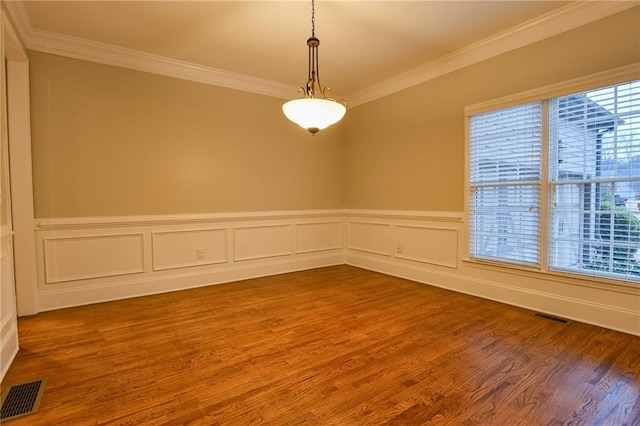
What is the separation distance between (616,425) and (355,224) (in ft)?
12.5

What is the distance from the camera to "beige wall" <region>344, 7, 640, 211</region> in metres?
2.70

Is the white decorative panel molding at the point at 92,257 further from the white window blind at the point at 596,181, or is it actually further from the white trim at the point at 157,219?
A: the white window blind at the point at 596,181

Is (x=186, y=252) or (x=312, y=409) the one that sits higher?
(x=186, y=252)

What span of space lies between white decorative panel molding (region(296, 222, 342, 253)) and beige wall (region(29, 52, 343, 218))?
0.35m

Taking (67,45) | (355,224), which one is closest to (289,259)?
(355,224)

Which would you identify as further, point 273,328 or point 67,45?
point 67,45

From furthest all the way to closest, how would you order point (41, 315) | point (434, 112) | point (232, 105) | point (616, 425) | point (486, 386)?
point (232, 105) → point (434, 112) → point (41, 315) → point (486, 386) → point (616, 425)

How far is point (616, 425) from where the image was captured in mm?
1590

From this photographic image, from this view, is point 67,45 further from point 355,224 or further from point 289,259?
point 355,224

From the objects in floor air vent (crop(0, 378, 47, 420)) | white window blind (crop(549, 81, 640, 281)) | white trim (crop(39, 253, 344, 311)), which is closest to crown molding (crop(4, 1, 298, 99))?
white trim (crop(39, 253, 344, 311))

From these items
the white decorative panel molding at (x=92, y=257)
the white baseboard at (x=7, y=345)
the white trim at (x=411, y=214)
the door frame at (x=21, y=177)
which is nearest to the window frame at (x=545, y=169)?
the white trim at (x=411, y=214)

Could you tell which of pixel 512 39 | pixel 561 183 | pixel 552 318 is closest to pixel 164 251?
pixel 552 318

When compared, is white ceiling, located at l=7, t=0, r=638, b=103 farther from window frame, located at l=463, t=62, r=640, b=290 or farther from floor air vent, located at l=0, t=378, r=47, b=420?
floor air vent, located at l=0, t=378, r=47, b=420

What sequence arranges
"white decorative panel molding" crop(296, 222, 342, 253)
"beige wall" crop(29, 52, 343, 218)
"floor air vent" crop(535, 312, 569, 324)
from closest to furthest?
"floor air vent" crop(535, 312, 569, 324), "beige wall" crop(29, 52, 343, 218), "white decorative panel molding" crop(296, 222, 342, 253)
